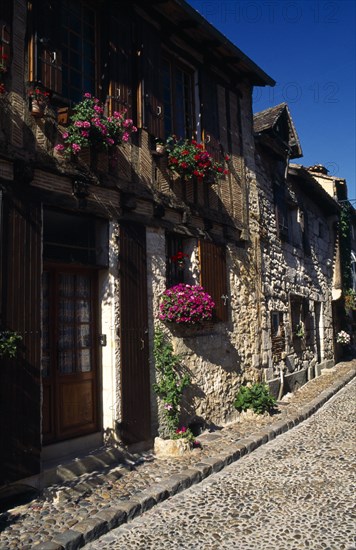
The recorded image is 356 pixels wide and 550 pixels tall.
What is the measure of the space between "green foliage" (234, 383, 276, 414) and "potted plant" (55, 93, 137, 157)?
457 cm

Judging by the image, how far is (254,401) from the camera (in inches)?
295

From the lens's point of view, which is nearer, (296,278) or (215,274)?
(215,274)

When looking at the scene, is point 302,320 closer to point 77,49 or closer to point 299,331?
point 299,331

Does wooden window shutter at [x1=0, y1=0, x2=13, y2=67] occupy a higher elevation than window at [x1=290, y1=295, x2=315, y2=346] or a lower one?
higher

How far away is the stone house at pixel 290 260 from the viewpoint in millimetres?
9352

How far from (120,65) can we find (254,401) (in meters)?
5.49

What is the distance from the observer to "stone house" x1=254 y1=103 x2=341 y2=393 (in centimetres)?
935

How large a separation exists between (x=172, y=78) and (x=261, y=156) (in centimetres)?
315

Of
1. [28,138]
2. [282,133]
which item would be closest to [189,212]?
[28,138]

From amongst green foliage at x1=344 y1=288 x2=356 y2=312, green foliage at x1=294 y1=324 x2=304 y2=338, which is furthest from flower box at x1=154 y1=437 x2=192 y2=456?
green foliage at x1=344 y1=288 x2=356 y2=312

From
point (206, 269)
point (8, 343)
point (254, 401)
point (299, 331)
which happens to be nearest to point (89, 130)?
point (8, 343)

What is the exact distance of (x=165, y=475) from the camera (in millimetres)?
4891

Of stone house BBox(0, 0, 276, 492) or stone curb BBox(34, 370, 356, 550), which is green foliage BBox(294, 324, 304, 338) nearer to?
stone house BBox(0, 0, 276, 492)

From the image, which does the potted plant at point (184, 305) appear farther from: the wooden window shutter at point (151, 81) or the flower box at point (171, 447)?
the wooden window shutter at point (151, 81)
